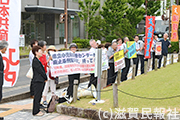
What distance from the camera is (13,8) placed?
341 inches

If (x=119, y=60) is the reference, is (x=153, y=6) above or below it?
above

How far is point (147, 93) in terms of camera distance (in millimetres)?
8719

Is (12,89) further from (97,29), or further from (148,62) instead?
(97,29)

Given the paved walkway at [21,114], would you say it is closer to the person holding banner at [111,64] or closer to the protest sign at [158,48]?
the person holding banner at [111,64]

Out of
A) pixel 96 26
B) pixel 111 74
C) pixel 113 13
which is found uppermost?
pixel 113 13

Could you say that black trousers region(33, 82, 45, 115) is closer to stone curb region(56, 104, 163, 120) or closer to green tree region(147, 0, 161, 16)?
stone curb region(56, 104, 163, 120)

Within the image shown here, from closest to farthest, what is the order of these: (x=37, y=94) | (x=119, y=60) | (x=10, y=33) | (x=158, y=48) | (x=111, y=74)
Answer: (x=37, y=94), (x=10, y=33), (x=119, y=60), (x=111, y=74), (x=158, y=48)

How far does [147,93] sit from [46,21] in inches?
1127

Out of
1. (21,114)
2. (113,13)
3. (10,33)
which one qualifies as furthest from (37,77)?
(113,13)

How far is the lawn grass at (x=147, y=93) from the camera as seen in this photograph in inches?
285

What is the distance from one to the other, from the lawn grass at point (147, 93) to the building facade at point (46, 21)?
21.2 metres

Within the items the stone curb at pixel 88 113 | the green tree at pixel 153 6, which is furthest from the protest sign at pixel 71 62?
the green tree at pixel 153 6

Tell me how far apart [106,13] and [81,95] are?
91.3 feet

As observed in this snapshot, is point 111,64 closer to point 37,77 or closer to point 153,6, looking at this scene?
point 37,77
